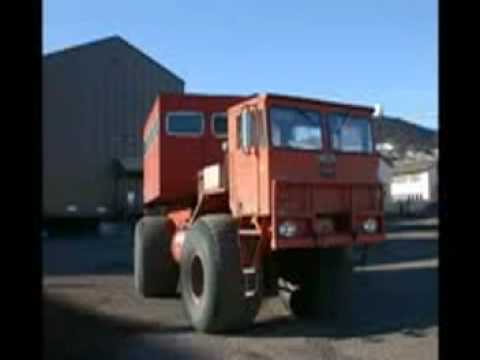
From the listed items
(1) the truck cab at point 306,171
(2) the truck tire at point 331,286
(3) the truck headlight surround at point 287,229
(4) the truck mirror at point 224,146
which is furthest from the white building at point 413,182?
(3) the truck headlight surround at point 287,229

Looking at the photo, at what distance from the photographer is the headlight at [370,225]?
11.3 m

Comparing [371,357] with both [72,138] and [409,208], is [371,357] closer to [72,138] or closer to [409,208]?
[72,138]

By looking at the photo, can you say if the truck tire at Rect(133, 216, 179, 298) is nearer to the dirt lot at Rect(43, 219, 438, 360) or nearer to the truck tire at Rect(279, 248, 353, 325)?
the dirt lot at Rect(43, 219, 438, 360)

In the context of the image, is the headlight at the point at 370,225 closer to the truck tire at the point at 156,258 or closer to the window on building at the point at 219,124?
the window on building at the point at 219,124

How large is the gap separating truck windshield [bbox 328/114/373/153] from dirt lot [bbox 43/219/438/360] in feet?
8.02

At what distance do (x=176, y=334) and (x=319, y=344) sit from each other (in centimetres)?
194

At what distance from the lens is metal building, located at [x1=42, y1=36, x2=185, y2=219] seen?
1384 inches

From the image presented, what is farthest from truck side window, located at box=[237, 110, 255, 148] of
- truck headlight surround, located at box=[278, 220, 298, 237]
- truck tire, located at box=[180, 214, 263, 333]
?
truck headlight surround, located at box=[278, 220, 298, 237]

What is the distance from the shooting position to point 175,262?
1513 centimetres

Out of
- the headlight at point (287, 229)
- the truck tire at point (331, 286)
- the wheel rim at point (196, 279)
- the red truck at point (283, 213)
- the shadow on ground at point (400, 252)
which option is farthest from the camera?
the shadow on ground at point (400, 252)

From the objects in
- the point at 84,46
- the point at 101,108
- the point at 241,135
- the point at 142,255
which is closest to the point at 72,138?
the point at 101,108

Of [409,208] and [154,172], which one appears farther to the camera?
[409,208]

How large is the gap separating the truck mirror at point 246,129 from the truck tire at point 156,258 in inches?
173

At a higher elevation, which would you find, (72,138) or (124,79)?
(124,79)
